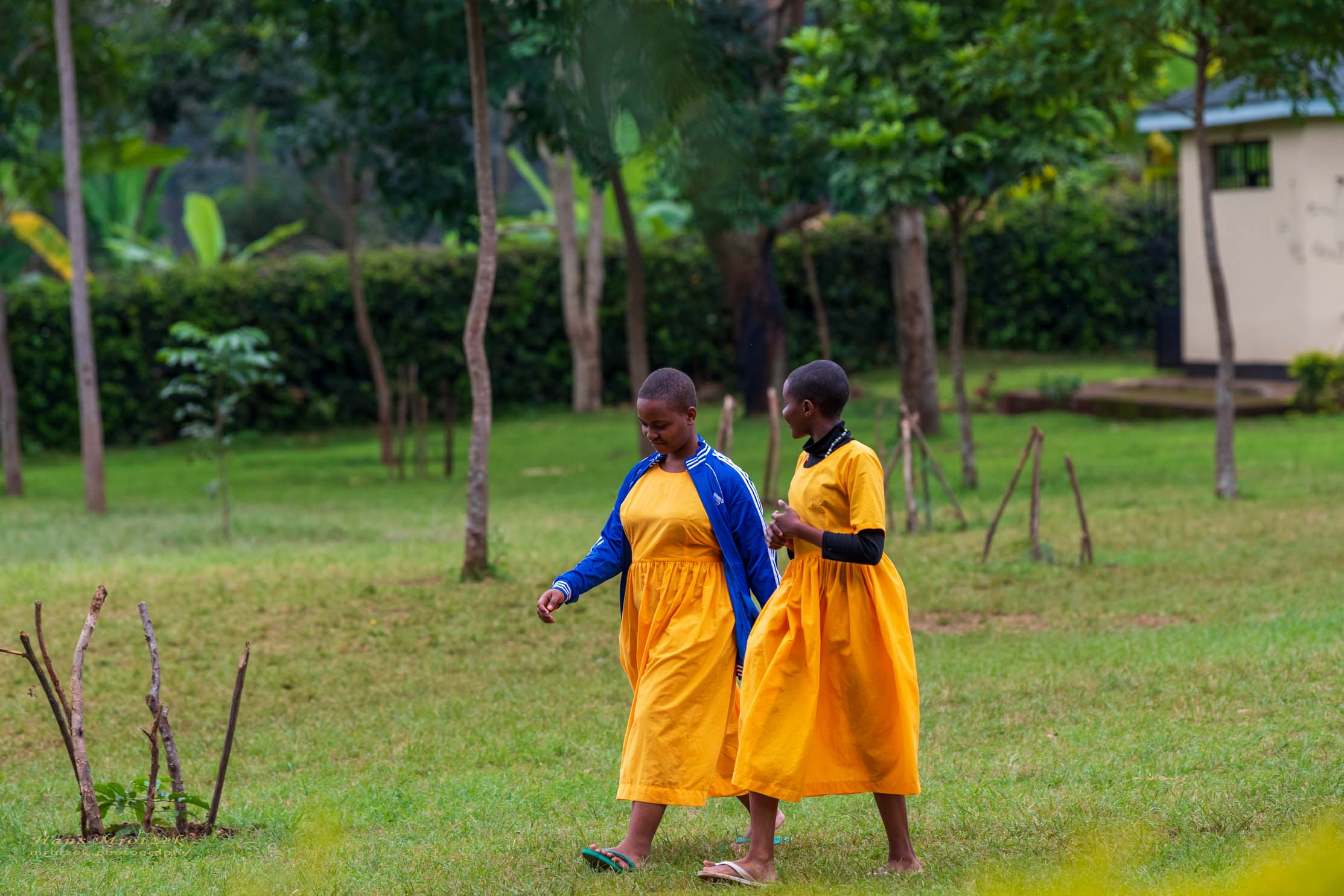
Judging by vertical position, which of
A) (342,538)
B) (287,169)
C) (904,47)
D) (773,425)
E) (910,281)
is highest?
(287,169)

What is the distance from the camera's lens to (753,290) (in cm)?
2077

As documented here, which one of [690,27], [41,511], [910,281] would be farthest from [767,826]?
[910,281]

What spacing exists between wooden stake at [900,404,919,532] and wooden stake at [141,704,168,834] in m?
7.18

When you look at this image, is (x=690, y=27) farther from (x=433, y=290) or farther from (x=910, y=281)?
(x=433, y=290)

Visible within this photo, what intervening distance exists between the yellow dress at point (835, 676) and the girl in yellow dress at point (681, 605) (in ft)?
0.63

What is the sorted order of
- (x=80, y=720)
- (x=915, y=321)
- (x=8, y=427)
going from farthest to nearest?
(x=915, y=321), (x=8, y=427), (x=80, y=720)

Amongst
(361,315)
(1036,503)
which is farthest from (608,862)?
(361,315)

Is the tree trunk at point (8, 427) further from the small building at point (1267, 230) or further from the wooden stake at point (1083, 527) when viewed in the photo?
the small building at point (1267, 230)

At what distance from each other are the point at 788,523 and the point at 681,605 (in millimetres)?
494

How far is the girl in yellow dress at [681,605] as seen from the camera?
4.43 metres

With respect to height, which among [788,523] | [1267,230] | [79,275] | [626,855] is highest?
[1267,230]

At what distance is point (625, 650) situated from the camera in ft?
15.5

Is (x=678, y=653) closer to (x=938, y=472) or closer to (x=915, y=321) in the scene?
(x=938, y=472)

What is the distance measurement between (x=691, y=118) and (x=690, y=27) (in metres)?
0.79
